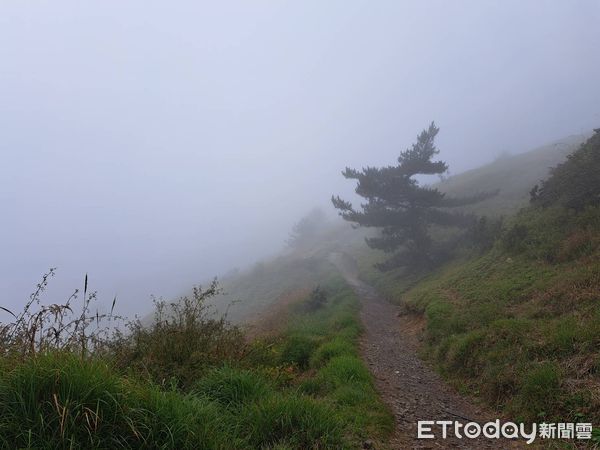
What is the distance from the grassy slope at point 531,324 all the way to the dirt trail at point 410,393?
0.45 m

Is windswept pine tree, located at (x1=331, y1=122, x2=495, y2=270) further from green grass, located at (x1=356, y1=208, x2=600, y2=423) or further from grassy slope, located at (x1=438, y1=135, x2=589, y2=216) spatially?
green grass, located at (x1=356, y1=208, x2=600, y2=423)

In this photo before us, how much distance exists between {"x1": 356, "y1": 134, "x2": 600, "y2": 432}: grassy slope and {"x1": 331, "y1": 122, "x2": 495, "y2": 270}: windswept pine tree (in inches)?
330

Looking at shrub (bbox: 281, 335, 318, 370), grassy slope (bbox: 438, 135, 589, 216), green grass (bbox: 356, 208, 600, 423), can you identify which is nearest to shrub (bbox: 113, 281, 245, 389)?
shrub (bbox: 281, 335, 318, 370)

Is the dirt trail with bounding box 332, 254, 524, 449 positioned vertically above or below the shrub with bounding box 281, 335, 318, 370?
below

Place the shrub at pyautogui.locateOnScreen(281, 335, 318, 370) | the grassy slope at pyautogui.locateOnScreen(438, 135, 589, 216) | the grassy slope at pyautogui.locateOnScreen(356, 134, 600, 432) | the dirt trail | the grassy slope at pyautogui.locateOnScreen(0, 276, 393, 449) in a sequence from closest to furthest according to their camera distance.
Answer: the grassy slope at pyautogui.locateOnScreen(0, 276, 393, 449) < the dirt trail < the grassy slope at pyautogui.locateOnScreen(356, 134, 600, 432) < the shrub at pyautogui.locateOnScreen(281, 335, 318, 370) < the grassy slope at pyautogui.locateOnScreen(438, 135, 589, 216)

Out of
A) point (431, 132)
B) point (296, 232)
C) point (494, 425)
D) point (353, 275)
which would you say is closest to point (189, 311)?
point (494, 425)

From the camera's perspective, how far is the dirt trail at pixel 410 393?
5.90 m

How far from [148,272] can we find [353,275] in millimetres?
132999

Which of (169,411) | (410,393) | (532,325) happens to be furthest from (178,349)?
(532,325)

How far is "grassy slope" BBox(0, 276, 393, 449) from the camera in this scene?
10.1 ft

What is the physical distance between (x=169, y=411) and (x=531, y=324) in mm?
8232

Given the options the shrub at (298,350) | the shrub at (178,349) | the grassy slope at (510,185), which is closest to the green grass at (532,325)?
the shrub at (298,350)

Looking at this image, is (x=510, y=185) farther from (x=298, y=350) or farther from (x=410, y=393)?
(x=410, y=393)

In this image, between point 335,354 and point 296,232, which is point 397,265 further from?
point 296,232
